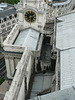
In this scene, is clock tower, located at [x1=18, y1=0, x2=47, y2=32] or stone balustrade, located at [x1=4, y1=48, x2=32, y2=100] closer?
stone balustrade, located at [x1=4, y1=48, x2=32, y2=100]

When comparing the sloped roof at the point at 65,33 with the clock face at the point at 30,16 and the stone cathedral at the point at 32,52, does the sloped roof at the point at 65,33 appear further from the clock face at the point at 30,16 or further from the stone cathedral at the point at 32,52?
the clock face at the point at 30,16

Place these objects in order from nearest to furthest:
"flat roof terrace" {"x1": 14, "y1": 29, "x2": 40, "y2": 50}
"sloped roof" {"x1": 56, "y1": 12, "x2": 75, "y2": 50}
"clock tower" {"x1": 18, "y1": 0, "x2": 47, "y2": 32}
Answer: "sloped roof" {"x1": 56, "y1": 12, "x2": 75, "y2": 50} → "flat roof terrace" {"x1": 14, "y1": 29, "x2": 40, "y2": 50} → "clock tower" {"x1": 18, "y1": 0, "x2": 47, "y2": 32}

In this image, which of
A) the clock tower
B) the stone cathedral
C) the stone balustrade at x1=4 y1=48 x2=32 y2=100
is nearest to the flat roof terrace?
the stone cathedral

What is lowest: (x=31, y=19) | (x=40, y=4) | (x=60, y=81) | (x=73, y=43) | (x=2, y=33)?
(x=2, y=33)

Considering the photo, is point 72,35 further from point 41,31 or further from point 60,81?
point 60,81

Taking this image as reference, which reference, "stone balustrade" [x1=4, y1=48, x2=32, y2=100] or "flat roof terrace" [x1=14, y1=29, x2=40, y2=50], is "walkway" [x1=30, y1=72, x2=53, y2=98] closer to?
"stone balustrade" [x1=4, y1=48, x2=32, y2=100]

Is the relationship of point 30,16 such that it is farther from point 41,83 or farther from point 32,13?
point 41,83

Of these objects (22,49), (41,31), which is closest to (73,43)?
(22,49)
